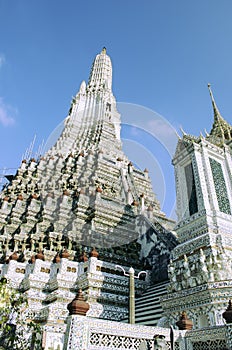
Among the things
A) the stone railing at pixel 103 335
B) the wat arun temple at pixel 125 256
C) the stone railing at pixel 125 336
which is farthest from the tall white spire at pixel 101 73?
the stone railing at pixel 103 335

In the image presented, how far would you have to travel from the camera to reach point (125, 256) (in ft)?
46.3

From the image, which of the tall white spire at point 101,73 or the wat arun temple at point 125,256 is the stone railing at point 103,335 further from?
the tall white spire at point 101,73

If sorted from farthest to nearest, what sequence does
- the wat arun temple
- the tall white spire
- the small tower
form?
the tall white spire, the small tower, the wat arun temple

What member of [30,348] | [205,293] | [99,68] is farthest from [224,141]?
[99,68]

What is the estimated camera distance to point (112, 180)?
73.3 ft

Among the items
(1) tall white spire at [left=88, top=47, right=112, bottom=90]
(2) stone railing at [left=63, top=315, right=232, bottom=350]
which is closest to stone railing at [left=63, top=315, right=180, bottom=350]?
(2) stone railing at [left=63, top=315, right=232, bottom=350]

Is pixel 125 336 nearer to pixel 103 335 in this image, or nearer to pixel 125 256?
pixel 103 335

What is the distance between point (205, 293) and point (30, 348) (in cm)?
495

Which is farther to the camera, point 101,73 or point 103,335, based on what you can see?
point 101,73

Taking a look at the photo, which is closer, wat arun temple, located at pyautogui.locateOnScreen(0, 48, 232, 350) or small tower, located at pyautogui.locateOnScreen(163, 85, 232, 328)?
wat arun temple, located at pyautogui.locateOnScreen(0, 48, 232, 350)

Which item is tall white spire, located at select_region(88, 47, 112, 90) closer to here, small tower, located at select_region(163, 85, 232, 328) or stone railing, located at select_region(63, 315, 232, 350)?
small tower, located at select_region(163, 85, 232, 328)

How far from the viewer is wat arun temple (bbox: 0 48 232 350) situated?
17.9 ft

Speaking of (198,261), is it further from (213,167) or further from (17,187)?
(17,187)

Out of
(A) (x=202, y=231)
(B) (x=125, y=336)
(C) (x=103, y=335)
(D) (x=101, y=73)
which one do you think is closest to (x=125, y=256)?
(A) (x=202, y=231)
